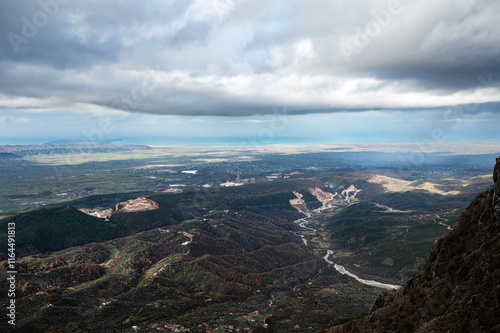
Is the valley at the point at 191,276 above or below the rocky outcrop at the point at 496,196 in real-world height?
below

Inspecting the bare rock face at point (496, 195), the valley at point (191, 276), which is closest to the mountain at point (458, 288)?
the bare rock face at point (496, 195)

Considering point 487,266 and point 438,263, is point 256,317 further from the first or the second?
point 487,266

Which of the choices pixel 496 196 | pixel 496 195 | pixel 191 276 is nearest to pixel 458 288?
pixel 496 196

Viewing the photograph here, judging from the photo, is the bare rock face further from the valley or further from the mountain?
the valley

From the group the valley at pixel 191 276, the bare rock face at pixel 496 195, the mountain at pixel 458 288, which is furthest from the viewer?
the valley at pixel 191 276

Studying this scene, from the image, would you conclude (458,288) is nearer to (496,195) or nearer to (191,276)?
(496,195)

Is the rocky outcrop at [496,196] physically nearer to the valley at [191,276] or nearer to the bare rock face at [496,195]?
the bare rock face at [496,195]

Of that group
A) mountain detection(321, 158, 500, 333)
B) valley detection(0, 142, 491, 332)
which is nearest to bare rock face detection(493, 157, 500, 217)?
mountain detection(321, 158, 500, 333)

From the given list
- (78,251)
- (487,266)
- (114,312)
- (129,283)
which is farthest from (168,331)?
(78,251)
